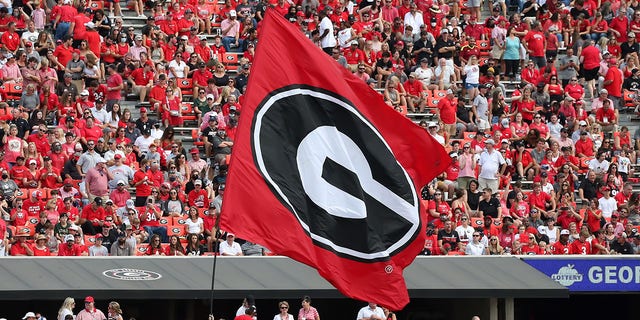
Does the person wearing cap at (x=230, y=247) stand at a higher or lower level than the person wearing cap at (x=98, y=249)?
lower

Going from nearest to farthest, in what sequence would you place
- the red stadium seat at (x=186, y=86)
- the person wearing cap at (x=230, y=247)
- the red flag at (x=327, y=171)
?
the red flag at (x=327, y=171), the person wearing cap at (x=230, y=247), the red stadium seat at (x=186, y=86)

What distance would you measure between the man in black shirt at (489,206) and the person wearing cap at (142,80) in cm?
565

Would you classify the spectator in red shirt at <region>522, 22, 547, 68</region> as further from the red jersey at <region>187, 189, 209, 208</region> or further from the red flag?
the red flag

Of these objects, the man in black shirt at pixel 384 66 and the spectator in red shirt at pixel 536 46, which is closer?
the man in black shirt at pixel 384 66

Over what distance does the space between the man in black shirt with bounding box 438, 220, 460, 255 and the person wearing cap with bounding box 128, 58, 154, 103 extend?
5.51m

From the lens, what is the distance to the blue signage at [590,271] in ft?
77.4

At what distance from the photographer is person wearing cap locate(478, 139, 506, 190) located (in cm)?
2555

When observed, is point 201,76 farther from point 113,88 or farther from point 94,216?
point 94,216

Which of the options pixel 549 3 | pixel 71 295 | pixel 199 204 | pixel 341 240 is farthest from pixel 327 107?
pixel 549 3

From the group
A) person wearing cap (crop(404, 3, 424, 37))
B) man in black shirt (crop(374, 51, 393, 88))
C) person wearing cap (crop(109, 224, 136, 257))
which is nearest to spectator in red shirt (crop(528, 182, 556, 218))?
man in black shirt (crop(374, 51, 393, 88))

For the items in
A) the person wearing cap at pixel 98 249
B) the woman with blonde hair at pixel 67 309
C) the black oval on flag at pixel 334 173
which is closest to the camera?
the black oval on flag at pixel 334 173

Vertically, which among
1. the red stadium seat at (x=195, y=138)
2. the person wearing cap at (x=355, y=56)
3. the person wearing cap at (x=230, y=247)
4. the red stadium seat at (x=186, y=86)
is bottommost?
the person wearing cap at (x=230, y=247)

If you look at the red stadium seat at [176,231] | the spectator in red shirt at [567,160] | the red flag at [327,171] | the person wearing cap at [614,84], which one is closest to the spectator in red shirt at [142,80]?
the red stadium seat at [176,231]

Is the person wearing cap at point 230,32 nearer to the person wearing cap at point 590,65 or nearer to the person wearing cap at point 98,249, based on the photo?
→ the person wearing cap at point 590,65
